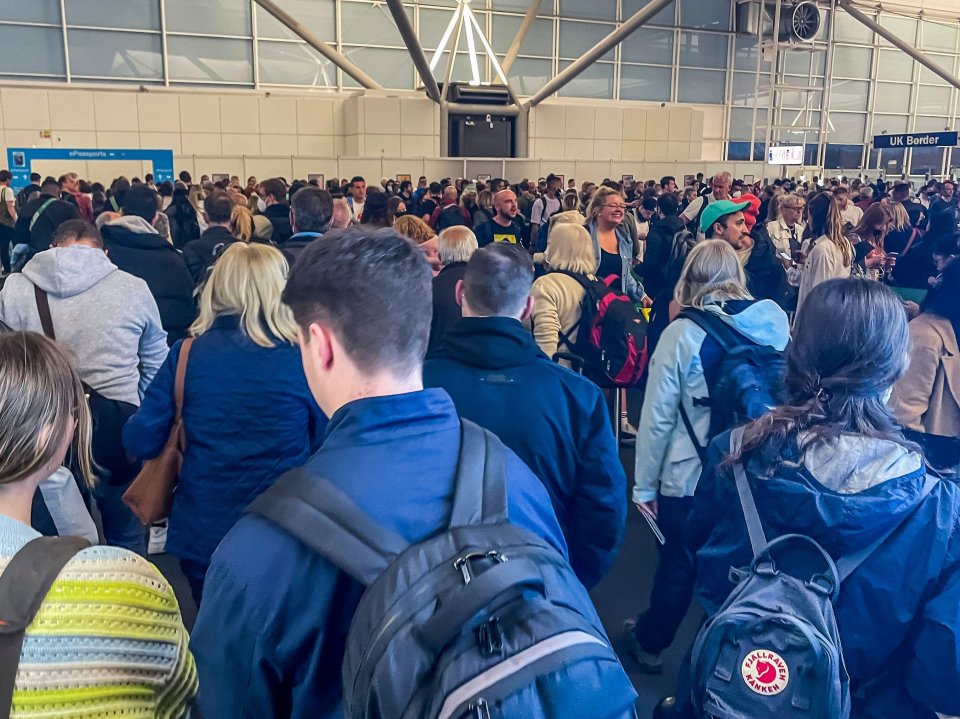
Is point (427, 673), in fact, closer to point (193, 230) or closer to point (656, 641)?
point (656, 641)

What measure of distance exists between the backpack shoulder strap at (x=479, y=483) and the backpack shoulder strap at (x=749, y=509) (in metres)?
0.82

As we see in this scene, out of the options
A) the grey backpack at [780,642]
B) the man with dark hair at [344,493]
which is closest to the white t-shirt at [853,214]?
the grey backpack at [780,642]

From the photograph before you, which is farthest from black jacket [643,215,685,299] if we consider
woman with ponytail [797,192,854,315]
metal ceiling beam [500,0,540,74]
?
metal ceiling beam [500,0,540,74]

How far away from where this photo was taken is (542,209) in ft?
42.7

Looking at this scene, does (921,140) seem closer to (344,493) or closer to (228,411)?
(228,411)

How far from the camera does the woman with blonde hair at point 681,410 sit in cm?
323

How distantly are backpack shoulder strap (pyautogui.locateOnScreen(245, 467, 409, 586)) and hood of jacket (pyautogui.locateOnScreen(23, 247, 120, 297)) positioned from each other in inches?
112

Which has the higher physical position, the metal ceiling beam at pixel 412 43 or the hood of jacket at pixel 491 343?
the metal ceiling beam at pixel 412 43

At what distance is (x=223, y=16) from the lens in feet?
68.3

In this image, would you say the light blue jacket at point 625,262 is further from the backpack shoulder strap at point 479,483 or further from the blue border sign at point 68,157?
the blue border sign at point 68,157

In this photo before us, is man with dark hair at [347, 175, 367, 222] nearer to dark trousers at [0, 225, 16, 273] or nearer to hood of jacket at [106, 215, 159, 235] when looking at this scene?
dark trousers at [0, 225, 16, 273]

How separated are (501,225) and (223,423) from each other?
19.3 feet

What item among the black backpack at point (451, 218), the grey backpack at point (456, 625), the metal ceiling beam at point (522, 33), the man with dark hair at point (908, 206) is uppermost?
the metal ceiling beam at point (522, 33)

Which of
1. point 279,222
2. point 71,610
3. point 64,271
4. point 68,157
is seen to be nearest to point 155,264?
point 64,271
